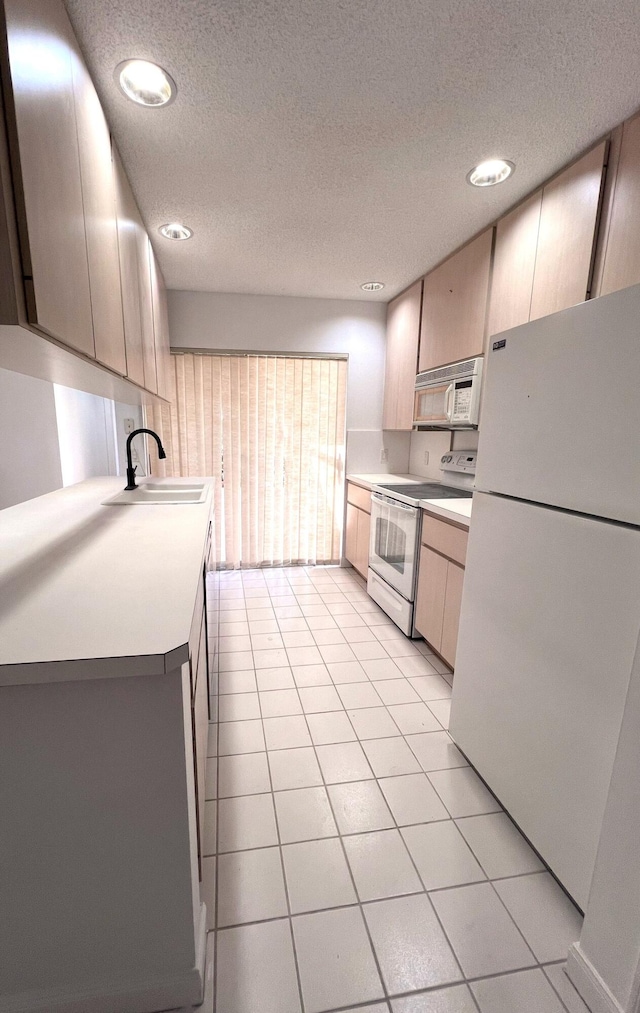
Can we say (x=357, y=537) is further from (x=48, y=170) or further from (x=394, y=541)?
(x=48, y=170)

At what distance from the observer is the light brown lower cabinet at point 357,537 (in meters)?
3.47

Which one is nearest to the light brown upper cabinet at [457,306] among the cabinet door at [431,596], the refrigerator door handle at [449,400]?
the refrigerator door handle at [449,400]

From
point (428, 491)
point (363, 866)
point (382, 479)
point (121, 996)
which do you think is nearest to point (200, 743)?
point (121, 996)

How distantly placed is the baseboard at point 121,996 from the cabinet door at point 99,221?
149 centimetres

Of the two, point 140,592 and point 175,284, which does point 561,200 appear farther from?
point 175,284

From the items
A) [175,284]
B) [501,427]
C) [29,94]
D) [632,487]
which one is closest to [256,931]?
[632,487]

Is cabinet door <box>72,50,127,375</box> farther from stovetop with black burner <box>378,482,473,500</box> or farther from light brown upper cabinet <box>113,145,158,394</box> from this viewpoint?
stovetop with black burner <box>378,482,473,500</box>

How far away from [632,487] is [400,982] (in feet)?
4.28

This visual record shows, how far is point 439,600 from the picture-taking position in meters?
2.35

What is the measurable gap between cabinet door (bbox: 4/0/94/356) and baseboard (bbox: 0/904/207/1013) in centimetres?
137

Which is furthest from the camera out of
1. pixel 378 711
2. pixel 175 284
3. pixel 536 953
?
pixel 175 284

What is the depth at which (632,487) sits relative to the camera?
3.18 feet

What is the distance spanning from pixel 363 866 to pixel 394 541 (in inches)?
72.1

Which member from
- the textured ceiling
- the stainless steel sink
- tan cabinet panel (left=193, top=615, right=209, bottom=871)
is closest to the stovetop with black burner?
the stainless steel sink
